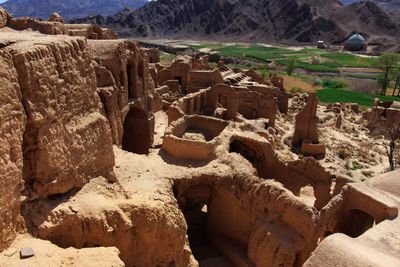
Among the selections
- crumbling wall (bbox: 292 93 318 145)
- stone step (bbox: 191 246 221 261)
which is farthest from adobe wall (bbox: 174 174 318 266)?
crumbling wall (bbox: 292 93 318 145)

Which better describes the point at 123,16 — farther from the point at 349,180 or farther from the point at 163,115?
the point at 349,180

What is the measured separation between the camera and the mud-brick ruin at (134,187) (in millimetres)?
9461

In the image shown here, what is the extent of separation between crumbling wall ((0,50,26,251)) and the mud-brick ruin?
0.10 feet

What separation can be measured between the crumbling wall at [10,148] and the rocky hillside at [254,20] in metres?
125

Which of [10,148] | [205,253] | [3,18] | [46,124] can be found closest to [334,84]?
[205,253]

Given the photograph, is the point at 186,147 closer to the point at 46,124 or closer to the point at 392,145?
the point at 46,124

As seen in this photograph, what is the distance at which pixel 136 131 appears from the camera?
2123 cm

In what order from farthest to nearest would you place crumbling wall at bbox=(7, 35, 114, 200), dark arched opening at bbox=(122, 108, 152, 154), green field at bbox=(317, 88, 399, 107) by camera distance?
green field at bbox=(317, 88, 399, 107) → dark arched opening at bbox=(122, 108, 152, 154) → crumbling wall at bbox=(7, 35, 114, 200)

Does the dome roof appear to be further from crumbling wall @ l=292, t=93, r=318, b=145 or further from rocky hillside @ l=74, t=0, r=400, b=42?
crumbling wall @ l=292, t=93, r=318, b=145

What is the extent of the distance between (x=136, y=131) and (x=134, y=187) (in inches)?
325

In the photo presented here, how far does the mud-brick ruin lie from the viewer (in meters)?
9.46

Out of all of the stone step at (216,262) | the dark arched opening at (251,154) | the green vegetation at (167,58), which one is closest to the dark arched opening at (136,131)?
the dark arched opening at (251,154)

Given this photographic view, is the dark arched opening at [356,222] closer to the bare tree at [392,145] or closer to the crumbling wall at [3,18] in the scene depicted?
the bare tree at [392,145]

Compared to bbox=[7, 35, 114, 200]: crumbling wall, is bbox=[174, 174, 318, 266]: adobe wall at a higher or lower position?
lower
